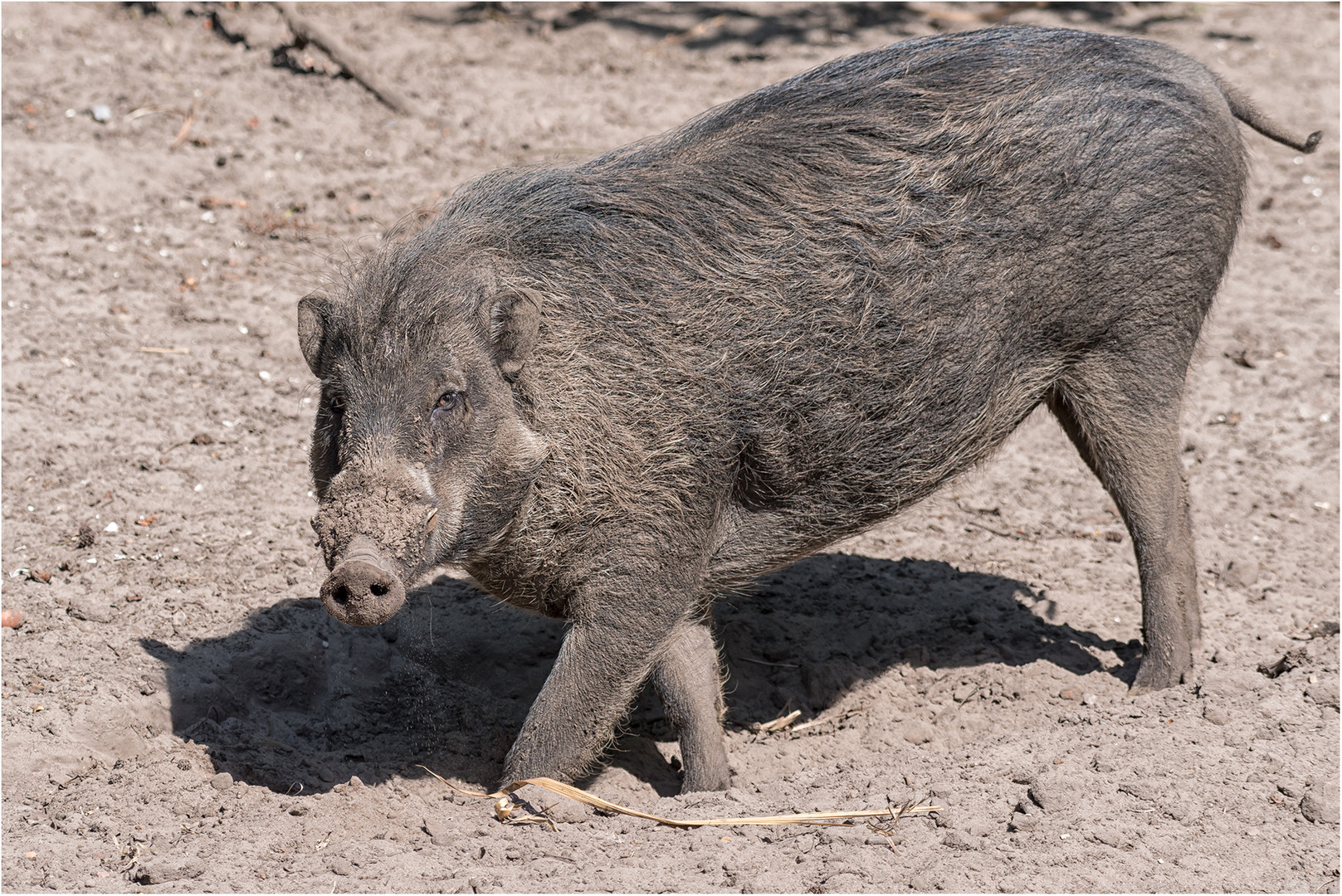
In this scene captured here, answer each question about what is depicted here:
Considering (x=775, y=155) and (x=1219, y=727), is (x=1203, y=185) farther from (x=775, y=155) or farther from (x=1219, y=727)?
(x=1219, y=727)

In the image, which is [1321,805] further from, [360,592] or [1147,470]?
[360,592]

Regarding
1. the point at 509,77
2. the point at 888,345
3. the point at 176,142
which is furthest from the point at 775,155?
the point at 509,77

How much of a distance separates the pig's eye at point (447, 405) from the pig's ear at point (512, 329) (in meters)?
0.17

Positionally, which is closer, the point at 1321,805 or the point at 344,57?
the point at 1321,805

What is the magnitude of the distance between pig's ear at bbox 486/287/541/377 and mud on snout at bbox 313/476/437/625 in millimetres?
→ 521

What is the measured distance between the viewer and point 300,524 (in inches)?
208

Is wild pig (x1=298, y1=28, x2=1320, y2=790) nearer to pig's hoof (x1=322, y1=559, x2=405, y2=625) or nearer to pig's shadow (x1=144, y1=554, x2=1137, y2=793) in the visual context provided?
pig's hoof (x1=322, y1=559, x2=405, y2=625)

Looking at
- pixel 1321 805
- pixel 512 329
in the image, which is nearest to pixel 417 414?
pixel 512 329

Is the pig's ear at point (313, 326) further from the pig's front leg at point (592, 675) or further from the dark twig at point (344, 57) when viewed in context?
the dark twig at point (344, 57)

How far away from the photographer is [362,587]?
3.17 meters

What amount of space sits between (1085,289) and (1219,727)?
1.55 m

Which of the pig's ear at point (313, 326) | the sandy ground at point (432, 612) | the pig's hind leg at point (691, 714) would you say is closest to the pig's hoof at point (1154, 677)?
the sandy ground at point (432, 612)

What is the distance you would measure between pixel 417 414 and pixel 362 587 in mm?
548

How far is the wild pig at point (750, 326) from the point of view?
3631mm
